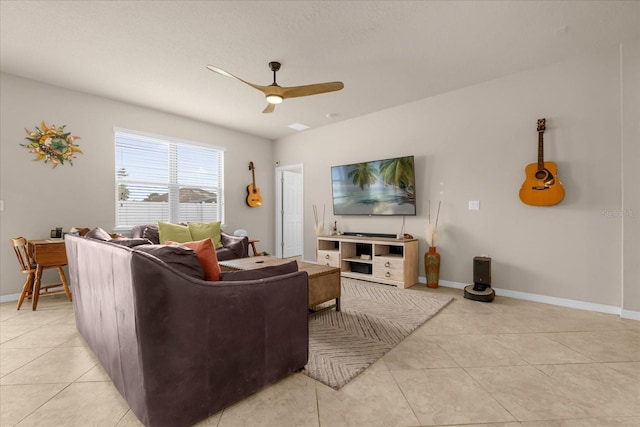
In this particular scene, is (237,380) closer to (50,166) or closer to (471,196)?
(471,196)

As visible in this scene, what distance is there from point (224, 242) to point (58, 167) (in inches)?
89.6

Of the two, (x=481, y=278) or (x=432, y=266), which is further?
(x=432, y=266)

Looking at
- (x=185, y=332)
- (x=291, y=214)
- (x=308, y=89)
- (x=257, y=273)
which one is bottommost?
(x=185, y=332)

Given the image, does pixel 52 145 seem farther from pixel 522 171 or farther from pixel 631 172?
pixel 631 172

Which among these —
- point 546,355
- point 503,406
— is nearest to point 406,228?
point 546,355

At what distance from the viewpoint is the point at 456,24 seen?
2.47 metres

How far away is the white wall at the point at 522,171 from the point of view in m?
2.91

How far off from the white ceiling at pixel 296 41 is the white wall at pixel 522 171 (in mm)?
289

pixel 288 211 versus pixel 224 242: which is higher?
pixel 288 211

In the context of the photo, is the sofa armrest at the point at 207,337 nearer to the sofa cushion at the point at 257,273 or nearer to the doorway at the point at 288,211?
the sofa cushion at the point at 257,273

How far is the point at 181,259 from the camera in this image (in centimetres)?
149

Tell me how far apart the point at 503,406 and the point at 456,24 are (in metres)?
2.77

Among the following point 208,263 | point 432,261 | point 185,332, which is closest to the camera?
point 185,332

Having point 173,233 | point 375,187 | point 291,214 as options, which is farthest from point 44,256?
point 291,214
